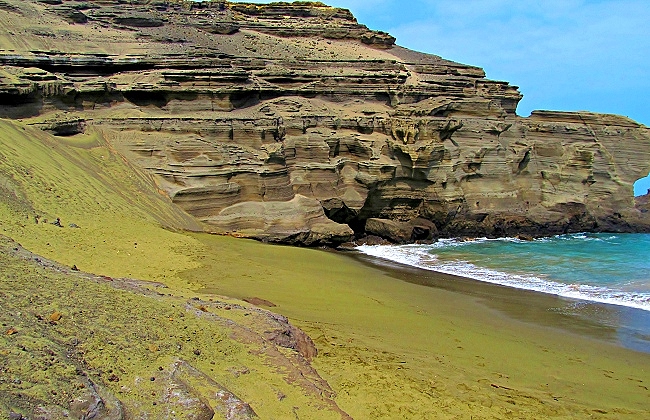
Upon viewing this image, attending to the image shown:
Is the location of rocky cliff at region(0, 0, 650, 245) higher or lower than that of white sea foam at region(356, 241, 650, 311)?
higher

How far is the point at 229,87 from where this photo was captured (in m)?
24.4

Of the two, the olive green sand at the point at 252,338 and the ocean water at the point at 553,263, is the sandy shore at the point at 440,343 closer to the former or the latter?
the olive green sand at the point at 252,338

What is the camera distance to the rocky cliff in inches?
828

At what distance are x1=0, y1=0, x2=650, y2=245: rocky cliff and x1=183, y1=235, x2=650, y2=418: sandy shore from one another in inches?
214

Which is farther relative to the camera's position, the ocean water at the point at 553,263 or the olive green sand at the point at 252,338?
the ocean water at the point at 553,263

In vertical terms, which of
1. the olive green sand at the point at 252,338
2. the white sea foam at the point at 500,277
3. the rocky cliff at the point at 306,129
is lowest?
the white sea foam at the point at 500,277

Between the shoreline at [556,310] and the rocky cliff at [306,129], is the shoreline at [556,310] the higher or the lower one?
the lower one

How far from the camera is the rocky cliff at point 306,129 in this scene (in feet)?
69.0

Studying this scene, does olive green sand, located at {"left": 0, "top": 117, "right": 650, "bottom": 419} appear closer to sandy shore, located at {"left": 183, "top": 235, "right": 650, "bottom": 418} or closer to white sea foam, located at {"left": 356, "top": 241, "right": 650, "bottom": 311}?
sandy shore, located at {"left": 183, "top": 235, "right": 650, "bottom": 418}

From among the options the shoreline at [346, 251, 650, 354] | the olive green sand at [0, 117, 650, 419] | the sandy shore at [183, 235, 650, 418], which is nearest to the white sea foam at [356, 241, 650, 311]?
the shoreline at [346, 251, 650, 354]

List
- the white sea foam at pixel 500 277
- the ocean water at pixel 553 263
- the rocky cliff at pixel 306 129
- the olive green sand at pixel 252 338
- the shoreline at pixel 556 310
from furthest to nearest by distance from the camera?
the rocky cliff at pixel 306 129 < the ocean water at pixel 553 263 < the white sea foam at pixel 500 277 < the shoreline at pixel 556 310 < the olive green sand at pixel 252 338

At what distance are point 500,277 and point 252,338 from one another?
41.0 ft

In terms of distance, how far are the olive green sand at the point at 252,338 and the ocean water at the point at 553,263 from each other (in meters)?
3.47

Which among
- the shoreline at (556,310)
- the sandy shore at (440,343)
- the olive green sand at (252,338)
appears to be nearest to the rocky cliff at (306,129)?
the sandy shore at (440,343)
